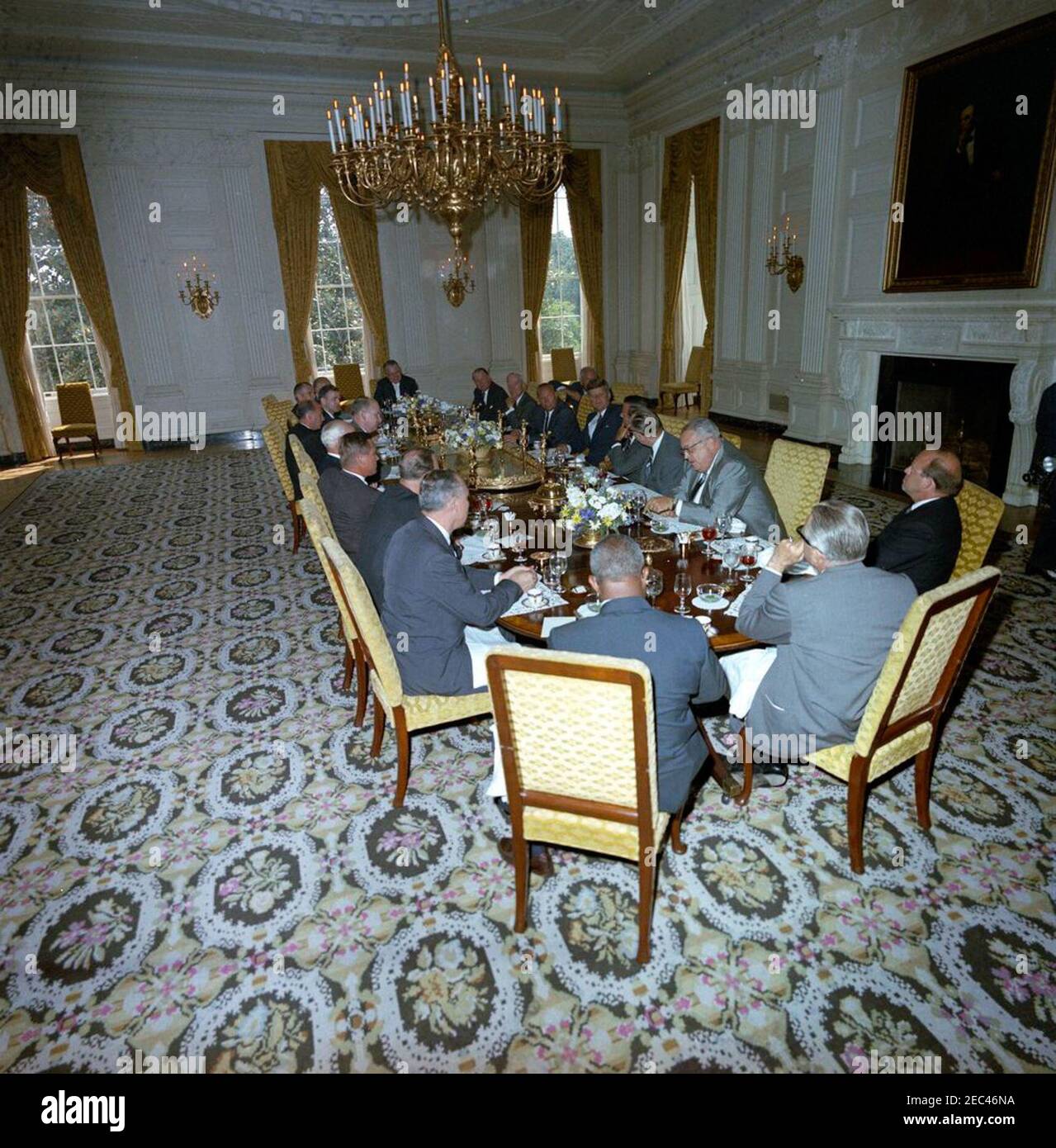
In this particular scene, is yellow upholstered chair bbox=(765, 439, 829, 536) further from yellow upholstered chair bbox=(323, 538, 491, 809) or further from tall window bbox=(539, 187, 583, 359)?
tall window bbox=(539, 187, 583, 359)

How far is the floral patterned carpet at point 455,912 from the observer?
2.19 metres

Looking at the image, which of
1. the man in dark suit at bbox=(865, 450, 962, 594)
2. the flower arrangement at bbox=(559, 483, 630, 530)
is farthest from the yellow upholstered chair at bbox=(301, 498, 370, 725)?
the man in dark suit at bbox=(865, 450, 962, 594)

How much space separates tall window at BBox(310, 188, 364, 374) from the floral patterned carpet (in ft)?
29.5

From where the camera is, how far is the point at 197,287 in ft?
35.5

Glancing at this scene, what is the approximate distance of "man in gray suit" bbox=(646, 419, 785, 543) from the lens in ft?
13.0

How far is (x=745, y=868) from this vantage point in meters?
2.79

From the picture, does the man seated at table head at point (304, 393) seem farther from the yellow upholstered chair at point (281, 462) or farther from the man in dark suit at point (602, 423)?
the man in dark suit at point (602, 423)

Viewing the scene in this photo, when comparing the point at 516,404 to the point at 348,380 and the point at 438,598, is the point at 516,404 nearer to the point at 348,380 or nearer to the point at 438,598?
the point at 348,380

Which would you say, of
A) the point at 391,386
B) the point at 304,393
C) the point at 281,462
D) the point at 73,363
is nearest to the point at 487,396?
the point at 391,386

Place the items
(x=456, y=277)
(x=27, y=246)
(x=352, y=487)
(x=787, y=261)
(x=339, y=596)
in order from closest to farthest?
1. (x=339, y=596)
2. (x=352, y=487)
3. (x=787, y=261)
4. (x=27, y=246)
5. (x=456, y=277)

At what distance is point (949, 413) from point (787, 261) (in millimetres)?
2995

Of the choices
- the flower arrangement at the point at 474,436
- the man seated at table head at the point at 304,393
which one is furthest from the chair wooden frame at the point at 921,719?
the man seated at table head at the point at 304,393
